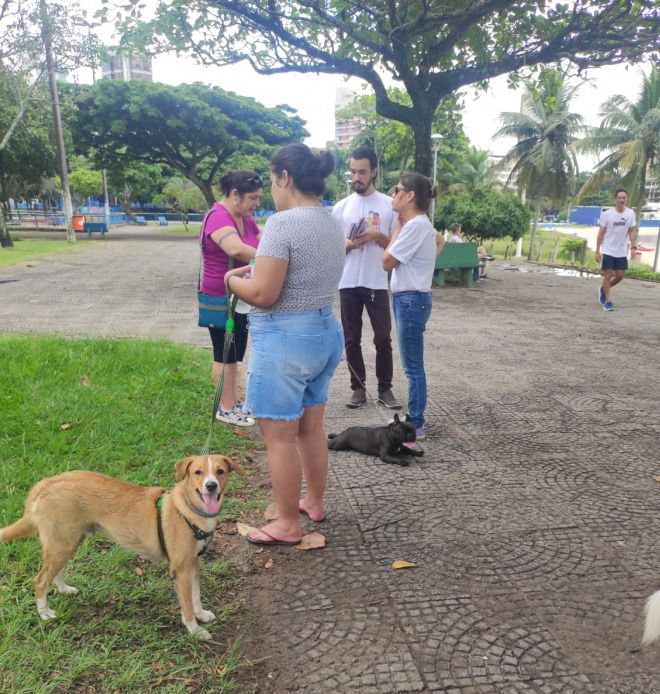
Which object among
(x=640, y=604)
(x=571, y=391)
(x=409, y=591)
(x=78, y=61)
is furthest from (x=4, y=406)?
(x=78, y=61)

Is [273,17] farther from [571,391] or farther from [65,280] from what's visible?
[571,391]

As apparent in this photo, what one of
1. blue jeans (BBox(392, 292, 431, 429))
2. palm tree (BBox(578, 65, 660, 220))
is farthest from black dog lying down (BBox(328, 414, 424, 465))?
palm tree (BBox(578, 65, 660, 220))

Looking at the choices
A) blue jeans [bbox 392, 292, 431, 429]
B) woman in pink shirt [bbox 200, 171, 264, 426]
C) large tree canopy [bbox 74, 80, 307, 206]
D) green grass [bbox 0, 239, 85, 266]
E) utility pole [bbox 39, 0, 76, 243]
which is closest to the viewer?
woman in pink shirt [bbox 200, 171, 264, 426]

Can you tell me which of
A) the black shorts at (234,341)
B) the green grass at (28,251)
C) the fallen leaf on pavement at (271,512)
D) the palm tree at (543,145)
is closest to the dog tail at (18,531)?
the fallen leaf on pavement at (271,512)

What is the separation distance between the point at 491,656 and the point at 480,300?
10.3 m

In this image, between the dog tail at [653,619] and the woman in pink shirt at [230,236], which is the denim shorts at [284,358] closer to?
the woman in pink shirt at [230,236]

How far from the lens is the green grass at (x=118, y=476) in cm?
221

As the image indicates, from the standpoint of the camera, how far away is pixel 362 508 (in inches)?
137

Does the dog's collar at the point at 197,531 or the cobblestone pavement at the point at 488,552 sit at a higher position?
the dog's collar at the point at 197,531

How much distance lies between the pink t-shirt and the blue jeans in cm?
116

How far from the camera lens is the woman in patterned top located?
8.80ft

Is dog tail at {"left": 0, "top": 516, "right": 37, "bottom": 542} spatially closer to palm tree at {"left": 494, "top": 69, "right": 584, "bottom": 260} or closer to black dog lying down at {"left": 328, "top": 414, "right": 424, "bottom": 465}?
black dog lying down at {"left": 328, "top": 414, "right": 424, "bottom": 465}

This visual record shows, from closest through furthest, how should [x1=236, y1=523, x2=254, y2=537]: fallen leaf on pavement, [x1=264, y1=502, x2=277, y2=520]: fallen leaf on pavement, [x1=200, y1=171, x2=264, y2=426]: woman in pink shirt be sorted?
[x1=236, y1=523, x2=254, y2=537]: fallen leaf on pavement → [x1=264, y1=502, x2=277, y2=520]: fallen leaf on pavement → [x1=200, y1=171, x2=264, y2=426]: woman in pink shirt

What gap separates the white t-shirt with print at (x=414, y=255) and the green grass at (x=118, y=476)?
1612mm
